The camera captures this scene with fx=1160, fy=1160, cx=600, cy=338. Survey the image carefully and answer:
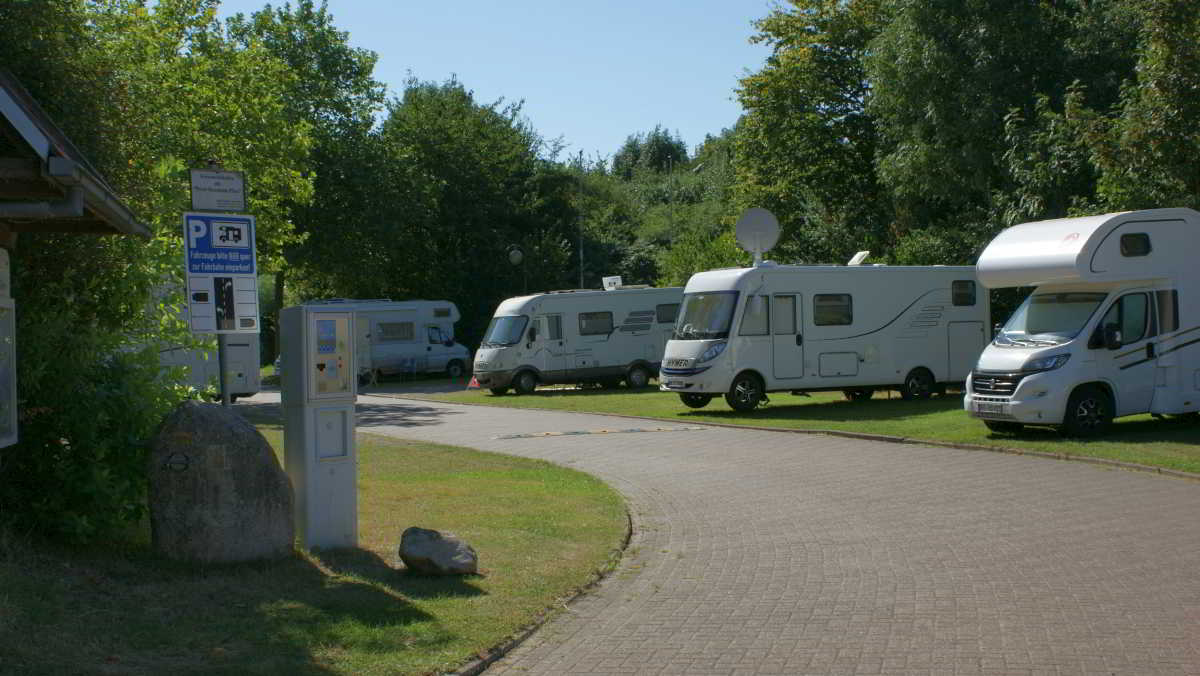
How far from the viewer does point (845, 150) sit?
127 ft

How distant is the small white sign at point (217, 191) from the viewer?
9.06m

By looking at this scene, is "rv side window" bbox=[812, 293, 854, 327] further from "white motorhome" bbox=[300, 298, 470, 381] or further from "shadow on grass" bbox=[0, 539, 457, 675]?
"white motorhome" bbox=[300, 298, 470, 381]

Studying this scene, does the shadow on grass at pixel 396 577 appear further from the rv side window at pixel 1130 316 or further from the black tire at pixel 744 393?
the black tire at pixel 744 393

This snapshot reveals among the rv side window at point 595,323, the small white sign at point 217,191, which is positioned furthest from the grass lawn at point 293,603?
the rv side window at point 595,323

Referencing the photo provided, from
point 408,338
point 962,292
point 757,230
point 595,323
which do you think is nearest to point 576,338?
point 595,323

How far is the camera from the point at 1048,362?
646 inches

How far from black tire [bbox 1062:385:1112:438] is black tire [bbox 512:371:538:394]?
17622 mm

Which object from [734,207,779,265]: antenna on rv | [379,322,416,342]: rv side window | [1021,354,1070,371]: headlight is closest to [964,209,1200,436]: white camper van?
A: [1021,354,1070,371]: headlight

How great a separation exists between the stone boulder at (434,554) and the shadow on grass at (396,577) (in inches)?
2.6

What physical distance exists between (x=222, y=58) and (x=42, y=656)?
2539cm

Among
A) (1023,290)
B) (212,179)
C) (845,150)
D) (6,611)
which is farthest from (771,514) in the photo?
(845,150)

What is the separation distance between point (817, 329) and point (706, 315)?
2.36 m

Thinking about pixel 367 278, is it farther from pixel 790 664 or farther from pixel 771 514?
pixel 790 664

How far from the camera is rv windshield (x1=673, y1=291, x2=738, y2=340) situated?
22.3 m
